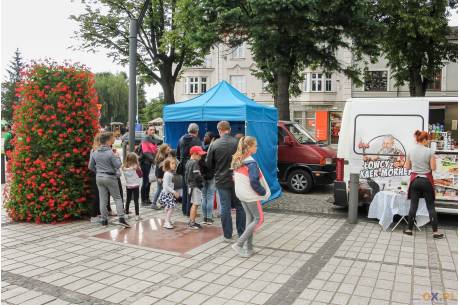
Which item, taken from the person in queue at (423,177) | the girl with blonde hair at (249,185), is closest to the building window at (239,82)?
the person in queue at (423,177)

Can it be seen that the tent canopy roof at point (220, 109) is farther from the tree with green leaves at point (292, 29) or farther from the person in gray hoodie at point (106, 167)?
the tree with green leaves at point (292, 29)

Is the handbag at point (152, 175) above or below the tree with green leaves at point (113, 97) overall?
below

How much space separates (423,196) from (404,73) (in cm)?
1931

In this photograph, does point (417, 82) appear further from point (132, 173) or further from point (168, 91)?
point (132, 173)

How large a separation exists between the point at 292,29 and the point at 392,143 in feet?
26.3

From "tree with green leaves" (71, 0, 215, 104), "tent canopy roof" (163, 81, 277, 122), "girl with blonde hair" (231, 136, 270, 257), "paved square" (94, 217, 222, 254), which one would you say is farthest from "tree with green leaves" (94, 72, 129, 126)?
"girl with blonde hair" (231, 136, 270, 257)

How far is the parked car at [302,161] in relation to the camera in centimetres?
1145

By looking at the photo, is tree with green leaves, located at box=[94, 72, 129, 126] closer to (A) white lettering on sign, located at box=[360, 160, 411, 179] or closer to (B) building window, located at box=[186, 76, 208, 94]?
(B) building window, located at box=[186, 76, 208, 94]

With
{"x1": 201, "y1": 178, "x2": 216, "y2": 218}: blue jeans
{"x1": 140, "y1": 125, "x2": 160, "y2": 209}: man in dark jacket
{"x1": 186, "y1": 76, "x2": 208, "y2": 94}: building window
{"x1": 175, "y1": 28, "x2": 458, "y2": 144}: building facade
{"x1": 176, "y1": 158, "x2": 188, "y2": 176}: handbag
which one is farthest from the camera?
{"x1": 186, "y1": 76, "x2": 208, "y2": 94}: building window

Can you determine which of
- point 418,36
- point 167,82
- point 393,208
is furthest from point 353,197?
point 167,82

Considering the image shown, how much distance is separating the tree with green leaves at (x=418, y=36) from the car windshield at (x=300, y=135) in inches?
423

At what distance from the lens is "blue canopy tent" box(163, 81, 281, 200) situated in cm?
945

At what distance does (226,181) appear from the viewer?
658 cm

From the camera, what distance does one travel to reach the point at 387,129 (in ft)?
27.2
